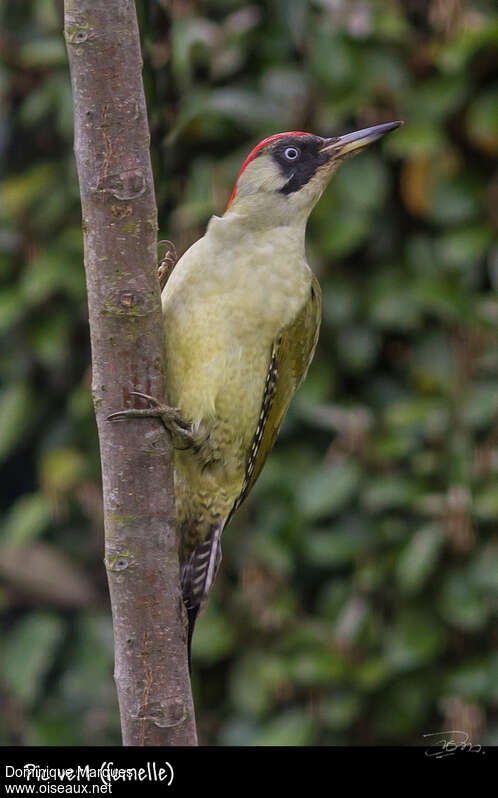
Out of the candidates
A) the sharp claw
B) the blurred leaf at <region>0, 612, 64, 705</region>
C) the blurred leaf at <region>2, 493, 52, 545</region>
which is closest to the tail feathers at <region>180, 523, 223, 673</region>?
the sharp claw

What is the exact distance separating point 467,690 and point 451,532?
47 cm

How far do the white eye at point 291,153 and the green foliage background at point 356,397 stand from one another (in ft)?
Result: 2.63

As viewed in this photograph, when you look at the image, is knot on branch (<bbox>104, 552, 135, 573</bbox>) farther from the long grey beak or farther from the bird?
the long grey beak

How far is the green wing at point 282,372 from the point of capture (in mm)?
2416

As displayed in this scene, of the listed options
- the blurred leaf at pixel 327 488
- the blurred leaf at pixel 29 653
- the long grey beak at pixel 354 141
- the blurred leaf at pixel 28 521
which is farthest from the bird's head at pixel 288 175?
the blurred leaf at pixel 29 653

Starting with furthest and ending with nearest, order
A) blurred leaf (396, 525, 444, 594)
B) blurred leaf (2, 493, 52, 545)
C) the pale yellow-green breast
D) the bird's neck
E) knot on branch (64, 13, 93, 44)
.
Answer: blurred leaf (2, 493, 52, 545)
blurred leaf (396, 525, 444, 594)
the bird's neck
the pale yellow-green breast
knot on branch (64, 13, 93, 44)

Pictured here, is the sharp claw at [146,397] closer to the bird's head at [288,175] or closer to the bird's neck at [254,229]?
the bird's neck at [254,229]

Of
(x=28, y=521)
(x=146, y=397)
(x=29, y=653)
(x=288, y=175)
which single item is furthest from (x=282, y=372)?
(x=29, y=653)

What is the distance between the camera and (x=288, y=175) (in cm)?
250

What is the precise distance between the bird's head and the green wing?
17 centimetres

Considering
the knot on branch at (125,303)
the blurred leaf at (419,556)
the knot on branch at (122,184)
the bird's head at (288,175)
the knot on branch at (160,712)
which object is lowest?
the knot on branch at (160,712)

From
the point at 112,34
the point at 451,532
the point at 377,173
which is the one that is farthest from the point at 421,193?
the point at 112,34

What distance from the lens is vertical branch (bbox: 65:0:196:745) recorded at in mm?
1610
